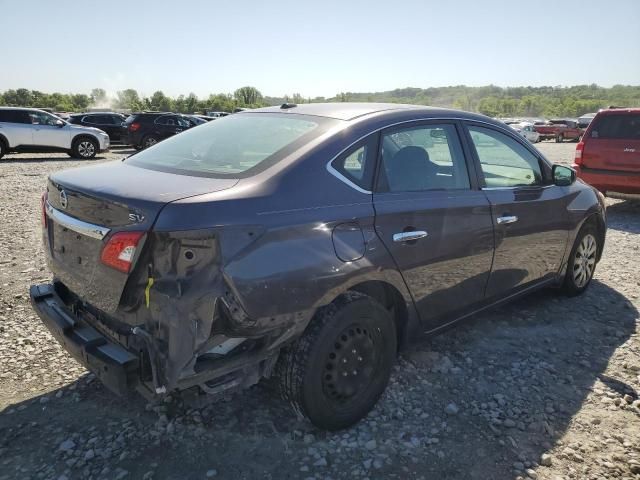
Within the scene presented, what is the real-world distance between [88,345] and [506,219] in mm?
2683

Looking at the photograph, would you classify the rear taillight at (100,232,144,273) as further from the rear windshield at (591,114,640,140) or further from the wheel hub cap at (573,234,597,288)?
the rear windshield at (591,114,640,140)

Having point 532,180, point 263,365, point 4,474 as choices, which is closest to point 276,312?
point 263,365

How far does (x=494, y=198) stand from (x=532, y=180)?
2.38 ft

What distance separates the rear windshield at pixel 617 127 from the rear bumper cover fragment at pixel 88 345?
861cm

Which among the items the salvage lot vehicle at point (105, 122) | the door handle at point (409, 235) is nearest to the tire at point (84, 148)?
the salvage lot vehicle at point (105, 122)

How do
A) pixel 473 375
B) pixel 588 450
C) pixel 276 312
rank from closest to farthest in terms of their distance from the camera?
pixel 276 312, pixel 588 450, pixel 473 375

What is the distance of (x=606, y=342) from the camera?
384 centimetres

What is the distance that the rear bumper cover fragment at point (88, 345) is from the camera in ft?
7.11

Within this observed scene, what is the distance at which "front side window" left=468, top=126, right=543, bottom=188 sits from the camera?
348cm

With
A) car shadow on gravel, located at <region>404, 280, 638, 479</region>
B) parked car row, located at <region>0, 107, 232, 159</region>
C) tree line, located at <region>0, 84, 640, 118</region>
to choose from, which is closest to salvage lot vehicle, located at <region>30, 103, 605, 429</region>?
car shadow on gravel, located at <region>404, 280, 638, 479</region>

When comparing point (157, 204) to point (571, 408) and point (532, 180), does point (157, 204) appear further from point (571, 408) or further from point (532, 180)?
point (532, 180)

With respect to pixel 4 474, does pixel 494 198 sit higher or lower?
higher

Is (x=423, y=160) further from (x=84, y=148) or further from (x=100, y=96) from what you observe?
(x=100, y=96)

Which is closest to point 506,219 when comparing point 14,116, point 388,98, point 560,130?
point 14,116
